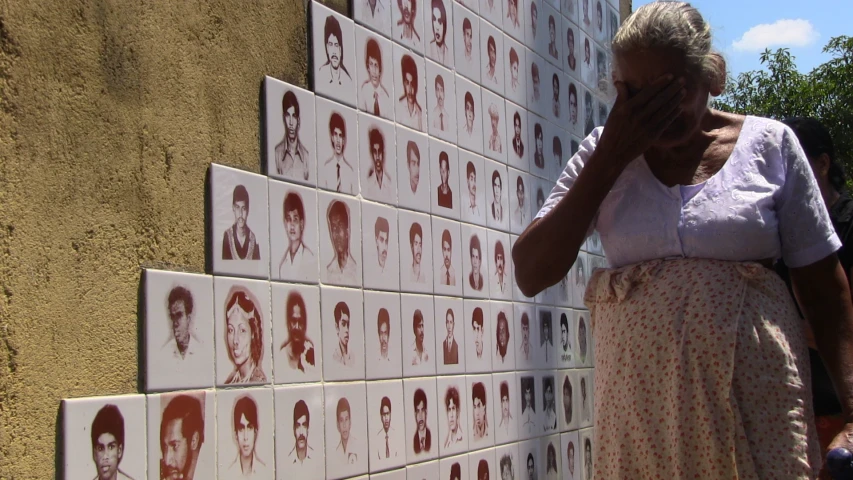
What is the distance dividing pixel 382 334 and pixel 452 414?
559 millimetres

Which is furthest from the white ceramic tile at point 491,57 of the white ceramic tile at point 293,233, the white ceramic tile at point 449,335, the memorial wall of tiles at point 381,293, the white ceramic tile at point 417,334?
the white ceramic tile at point 293,233

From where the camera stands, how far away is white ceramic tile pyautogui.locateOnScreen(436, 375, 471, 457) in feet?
11.0

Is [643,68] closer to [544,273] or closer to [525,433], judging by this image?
[544,273]

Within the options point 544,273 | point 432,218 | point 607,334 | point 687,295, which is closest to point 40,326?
point 544,273

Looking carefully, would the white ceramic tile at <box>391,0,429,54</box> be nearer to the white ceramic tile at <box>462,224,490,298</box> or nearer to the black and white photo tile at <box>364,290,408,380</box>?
the white ceramic tile at <box>462,224,490,298</box>

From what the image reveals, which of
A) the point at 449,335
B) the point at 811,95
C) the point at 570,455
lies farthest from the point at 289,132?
the point at 811,95

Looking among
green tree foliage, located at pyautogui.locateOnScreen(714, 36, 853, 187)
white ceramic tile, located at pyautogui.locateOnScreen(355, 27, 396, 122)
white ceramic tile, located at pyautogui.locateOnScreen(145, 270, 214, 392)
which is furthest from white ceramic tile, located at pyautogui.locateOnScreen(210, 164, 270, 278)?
green tree foliage, located at pyautogui.locateOnScreen(714, 36, 853, 187)

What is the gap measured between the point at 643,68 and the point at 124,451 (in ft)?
4.32

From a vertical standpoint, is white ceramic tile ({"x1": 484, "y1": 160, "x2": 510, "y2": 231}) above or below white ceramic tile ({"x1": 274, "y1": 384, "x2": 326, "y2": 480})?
above

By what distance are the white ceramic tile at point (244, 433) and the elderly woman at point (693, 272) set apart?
31.1 inches

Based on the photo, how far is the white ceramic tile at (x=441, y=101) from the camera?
11.3ft

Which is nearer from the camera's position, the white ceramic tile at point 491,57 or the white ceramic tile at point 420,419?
the white ceramic tile at point 420,419

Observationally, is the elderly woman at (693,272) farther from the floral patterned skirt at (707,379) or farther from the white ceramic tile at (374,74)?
the white ceramic tile at (374,74)

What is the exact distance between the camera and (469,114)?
373 cm
